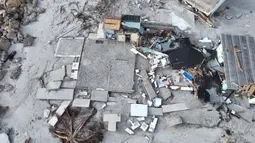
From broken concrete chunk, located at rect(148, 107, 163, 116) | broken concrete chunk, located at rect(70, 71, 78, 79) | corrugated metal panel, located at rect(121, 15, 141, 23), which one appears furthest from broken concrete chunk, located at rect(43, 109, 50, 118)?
corrugated metal panel, located at rect(121, 15, 141, 23)

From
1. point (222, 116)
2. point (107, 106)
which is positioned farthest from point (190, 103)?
point (107, 106)

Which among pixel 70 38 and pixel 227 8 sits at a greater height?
pixel 227 8

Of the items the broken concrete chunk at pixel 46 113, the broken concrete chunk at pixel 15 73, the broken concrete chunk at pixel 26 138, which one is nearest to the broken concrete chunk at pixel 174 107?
the broken concrete chunk at pixel 46 113

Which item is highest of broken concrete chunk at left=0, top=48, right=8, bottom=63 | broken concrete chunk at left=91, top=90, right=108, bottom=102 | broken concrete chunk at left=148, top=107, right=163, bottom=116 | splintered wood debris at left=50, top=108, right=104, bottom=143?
broken concrete chunk at left=0, top=48, right=8, bottom=63

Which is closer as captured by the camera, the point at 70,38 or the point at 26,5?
the point at 70,38

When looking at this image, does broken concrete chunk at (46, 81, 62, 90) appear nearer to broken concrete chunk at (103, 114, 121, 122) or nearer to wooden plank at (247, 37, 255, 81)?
broken concrete chunk at (103, 114, 121, 122)

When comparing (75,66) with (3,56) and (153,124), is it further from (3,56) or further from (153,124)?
(153,124)

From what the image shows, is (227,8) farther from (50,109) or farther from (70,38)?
(50,109)

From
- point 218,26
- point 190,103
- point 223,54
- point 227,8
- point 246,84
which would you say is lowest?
point 190,103
